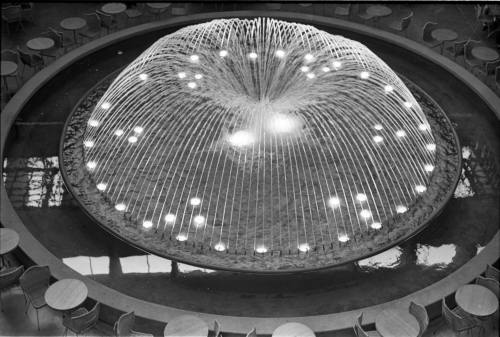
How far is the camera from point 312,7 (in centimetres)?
1775

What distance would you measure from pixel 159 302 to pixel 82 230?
2.00 m

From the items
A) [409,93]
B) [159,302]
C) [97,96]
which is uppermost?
[409,93]

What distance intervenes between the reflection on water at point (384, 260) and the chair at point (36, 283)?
463cm

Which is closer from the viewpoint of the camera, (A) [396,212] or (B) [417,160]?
(A) [396,212]

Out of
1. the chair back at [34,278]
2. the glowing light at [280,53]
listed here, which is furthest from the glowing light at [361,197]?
the chair back at [34,278]

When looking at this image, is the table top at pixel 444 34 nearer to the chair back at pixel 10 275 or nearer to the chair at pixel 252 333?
the chair at pixel 252 333

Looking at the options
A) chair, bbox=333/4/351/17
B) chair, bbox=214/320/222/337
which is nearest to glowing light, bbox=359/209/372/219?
chair, bbox=214/320/222/337

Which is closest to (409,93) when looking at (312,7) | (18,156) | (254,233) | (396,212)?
(396,212)

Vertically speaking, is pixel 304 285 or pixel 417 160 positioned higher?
pixel 417 160

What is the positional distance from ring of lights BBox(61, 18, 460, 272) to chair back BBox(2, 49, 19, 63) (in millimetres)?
3038

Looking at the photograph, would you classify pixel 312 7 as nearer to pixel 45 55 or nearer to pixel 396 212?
pixel 45 55

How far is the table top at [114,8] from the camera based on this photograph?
1666 centimetres

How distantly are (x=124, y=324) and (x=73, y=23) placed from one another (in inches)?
329

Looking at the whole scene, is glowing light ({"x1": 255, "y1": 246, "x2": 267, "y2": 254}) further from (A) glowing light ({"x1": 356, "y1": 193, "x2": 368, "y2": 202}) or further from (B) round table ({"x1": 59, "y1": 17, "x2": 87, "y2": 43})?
(B) round table ({"x1": 59, "y1": 17, "x2": 87, "y2": 43})
